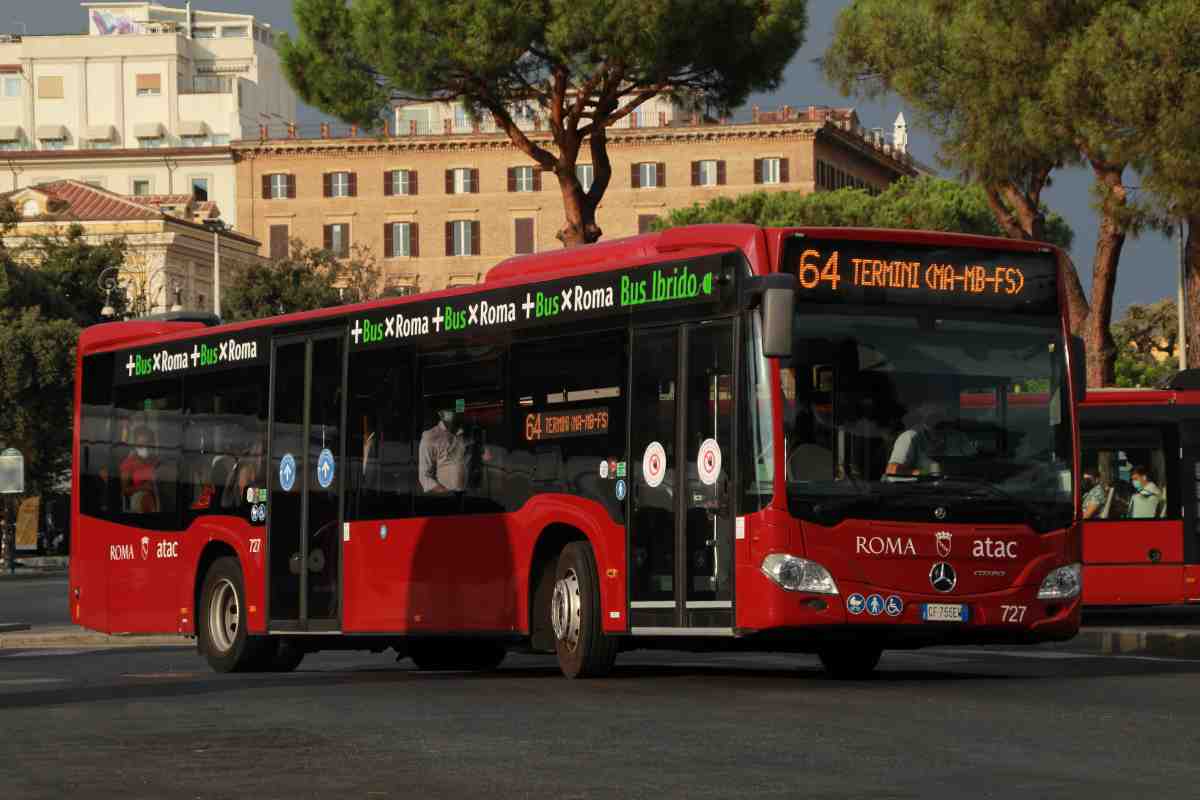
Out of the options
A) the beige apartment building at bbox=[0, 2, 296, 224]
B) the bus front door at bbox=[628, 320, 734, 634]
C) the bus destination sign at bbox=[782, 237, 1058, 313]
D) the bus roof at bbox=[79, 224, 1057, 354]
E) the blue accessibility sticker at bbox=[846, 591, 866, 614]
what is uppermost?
the beige apartment building at bbox=[0, 2, 296, 224]

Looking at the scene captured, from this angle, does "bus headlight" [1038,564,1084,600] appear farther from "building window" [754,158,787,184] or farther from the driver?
"building window" [754,158,787,184]

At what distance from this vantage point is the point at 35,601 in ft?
139

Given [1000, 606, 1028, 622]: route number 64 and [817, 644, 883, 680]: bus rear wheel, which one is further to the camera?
[817, 644, 883, 680]: bus rear wheel

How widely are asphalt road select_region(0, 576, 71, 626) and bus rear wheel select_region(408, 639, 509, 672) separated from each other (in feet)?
44.0

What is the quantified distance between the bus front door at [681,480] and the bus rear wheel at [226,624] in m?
5.33

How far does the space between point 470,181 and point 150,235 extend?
19782mm

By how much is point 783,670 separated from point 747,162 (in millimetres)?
97067

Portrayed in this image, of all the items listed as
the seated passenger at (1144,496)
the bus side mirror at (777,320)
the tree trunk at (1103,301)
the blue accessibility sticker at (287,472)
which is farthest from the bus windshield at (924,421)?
the tree trunk at (1103,301)

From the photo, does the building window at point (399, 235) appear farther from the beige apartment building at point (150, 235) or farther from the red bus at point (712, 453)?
the red bus at point (712, 453)

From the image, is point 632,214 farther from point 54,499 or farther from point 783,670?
point 783,670

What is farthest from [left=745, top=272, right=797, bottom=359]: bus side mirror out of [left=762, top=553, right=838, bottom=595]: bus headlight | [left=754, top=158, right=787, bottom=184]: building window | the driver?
[left=754, top=158, right=787, bottom=184]: building window

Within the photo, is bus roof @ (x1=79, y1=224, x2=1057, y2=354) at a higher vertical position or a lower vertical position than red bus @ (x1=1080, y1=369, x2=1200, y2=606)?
higher

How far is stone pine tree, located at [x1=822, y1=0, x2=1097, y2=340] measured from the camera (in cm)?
3528

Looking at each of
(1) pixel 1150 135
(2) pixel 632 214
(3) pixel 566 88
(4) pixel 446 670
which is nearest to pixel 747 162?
(2) pixel 632 214
